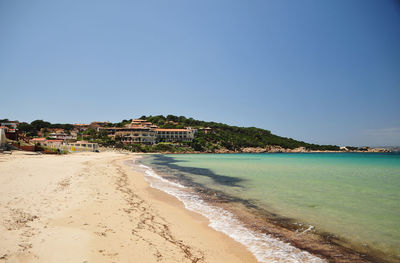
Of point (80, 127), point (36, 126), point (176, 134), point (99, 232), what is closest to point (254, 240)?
point (99, 232)

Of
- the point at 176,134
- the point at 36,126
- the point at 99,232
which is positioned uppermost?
the point at 36,126

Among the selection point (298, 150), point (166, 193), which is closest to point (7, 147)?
point (166, 193)

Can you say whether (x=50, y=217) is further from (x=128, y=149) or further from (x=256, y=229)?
(x=128, y=149)

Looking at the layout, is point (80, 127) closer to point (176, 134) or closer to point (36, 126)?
point (36, 126)

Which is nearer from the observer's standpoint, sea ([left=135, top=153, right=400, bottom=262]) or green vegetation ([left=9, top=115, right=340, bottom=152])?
sea ([left=135, top=153, right=400, bottom=262])

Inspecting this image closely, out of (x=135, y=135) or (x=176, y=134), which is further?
(x=176, y=134)

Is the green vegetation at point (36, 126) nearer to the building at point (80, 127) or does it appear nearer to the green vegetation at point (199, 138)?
the green vegetation at point (199, 138)

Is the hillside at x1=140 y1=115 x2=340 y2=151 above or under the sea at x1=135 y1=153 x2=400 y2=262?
above

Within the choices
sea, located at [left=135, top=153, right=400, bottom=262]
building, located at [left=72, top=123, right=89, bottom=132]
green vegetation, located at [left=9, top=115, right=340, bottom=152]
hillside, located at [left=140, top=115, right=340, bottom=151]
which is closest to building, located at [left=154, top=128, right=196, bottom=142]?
hillside, located at [left=140, top=115, right=340, bottom=151]

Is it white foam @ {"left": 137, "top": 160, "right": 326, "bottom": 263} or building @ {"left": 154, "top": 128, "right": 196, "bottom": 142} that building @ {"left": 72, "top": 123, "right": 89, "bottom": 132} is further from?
white foam @ {"left": 137, "top": 160, "right": 326, "bottom": 263}

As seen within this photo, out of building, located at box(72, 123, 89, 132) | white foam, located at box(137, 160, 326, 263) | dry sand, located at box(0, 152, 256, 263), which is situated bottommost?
white foam, located at box(137, 160, 326, 263)

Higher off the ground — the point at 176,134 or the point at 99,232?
the point at 176,134

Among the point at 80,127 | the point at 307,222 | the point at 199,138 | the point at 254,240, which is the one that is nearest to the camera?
the point at 254,240

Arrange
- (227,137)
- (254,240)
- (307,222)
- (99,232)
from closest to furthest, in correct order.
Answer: (99,232)
(254,240)
(307,222)
(227,137)
